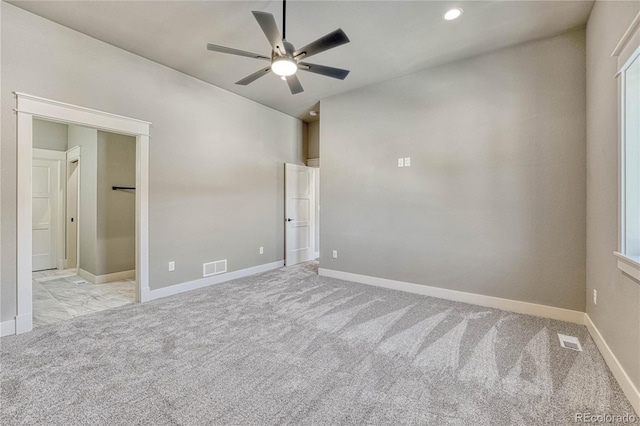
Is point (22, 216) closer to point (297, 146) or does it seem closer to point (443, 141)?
point (297, 146)

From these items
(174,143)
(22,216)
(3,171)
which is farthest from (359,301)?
(3,171)

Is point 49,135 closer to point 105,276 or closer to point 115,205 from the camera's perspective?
point 115,205

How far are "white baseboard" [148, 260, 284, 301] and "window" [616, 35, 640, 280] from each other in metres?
4.50

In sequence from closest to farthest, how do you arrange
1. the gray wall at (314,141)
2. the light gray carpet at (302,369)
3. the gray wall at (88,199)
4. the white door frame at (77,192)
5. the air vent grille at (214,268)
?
1. the light gray carpet at (302,369)
2. the air vent grille at (214,268)
3. the gray wall at (88,199)
4. the white door frame at (77,192)
5. the gray wall at (314,141)

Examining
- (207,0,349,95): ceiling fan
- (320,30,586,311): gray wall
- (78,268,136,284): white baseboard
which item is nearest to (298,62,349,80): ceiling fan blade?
(207,0,349,95): ceiling fan

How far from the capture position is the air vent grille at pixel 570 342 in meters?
2.32

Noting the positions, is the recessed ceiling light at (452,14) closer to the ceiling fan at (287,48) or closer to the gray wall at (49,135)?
the ceiling fan at (287,48)

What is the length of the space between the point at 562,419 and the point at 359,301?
213 cm

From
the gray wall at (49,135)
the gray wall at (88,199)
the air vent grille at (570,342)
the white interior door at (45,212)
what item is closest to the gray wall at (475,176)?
the air vent grille at (570,342)

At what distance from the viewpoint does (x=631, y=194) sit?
1.85 metres

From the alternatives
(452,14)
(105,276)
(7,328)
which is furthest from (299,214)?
(7,328)

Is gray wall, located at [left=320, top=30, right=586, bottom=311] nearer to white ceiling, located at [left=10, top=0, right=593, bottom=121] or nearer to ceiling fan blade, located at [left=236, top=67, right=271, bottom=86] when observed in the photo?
white ceiling, located at [left=10, top=0, right=593, bottom=121]

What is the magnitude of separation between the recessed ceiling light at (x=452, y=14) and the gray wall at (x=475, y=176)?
3.16 feet

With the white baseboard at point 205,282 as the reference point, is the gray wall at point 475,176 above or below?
above
